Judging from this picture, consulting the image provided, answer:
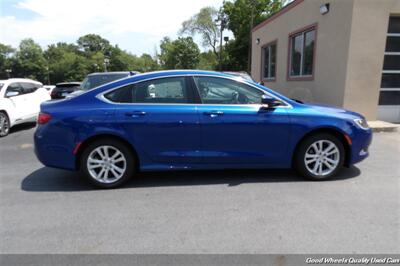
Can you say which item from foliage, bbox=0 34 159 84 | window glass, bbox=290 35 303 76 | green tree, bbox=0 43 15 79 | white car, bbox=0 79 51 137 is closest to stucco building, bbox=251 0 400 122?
window glass, bbox=290 35 303 76

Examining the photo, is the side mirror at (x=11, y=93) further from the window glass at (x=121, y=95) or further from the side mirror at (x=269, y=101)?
the side mirror at (x=269, y=101)

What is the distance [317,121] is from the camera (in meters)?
4.03

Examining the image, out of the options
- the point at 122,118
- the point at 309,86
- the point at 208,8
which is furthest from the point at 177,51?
the point at 122,118

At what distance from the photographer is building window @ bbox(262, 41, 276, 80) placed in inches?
548

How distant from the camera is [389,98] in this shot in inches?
339

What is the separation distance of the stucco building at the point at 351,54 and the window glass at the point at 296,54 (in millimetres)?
138

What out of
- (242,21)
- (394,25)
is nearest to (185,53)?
(242,21)

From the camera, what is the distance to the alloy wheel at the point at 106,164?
13.0 ft

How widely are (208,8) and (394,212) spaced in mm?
53358

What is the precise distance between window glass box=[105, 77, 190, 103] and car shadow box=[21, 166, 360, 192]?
3.99 feet

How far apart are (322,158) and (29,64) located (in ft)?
309
